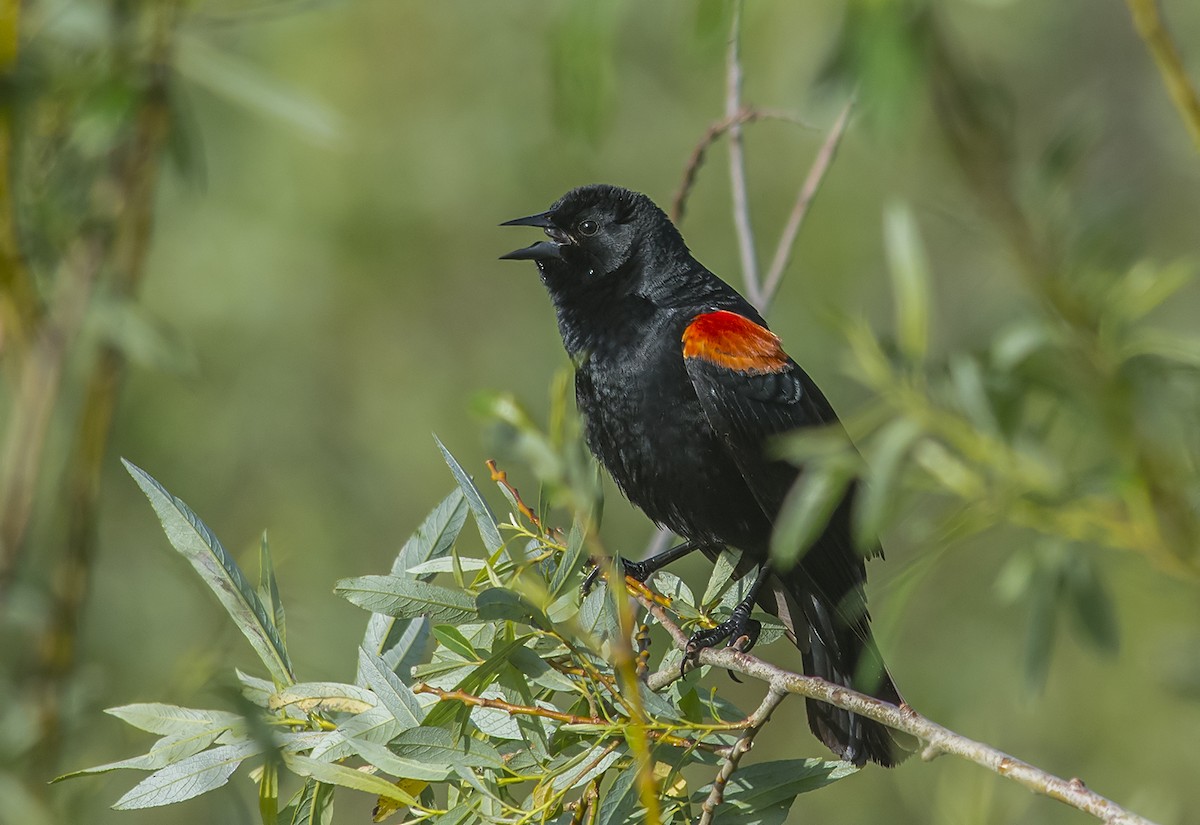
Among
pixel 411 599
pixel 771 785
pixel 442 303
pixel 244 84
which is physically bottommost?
pixel 442 303

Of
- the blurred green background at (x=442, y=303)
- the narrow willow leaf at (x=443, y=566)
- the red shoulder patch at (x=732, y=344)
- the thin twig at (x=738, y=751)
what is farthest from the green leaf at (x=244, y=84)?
the blurred green background at (x=442, y=303)

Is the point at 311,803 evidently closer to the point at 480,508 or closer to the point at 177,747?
the point at 177,747

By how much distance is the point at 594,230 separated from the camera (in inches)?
133

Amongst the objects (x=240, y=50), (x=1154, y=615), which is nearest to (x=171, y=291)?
(x=240, y=50)

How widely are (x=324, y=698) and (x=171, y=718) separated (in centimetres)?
21

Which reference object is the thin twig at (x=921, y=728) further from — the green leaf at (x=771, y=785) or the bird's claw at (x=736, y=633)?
the bird's claw at (x=736, y=633)

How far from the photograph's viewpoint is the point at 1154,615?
23.1 ft

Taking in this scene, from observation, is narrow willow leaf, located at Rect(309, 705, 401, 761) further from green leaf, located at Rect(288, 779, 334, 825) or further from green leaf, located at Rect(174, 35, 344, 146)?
green leaf, located at Rect(174, 35, 344, 146)

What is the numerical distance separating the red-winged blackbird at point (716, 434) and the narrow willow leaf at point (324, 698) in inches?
40.4

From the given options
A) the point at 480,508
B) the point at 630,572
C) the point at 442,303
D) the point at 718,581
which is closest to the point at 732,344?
the point at 630,572

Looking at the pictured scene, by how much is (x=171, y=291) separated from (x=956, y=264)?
5.05m

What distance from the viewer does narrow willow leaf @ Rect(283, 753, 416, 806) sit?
5.64 ft

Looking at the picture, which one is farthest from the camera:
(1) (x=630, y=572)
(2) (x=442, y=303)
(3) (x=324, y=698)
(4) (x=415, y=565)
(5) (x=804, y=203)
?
(2) (x=442, y=303)

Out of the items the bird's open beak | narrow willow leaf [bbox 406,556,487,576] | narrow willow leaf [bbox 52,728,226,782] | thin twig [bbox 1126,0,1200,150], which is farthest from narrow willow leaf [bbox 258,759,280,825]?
the bird's open beak
